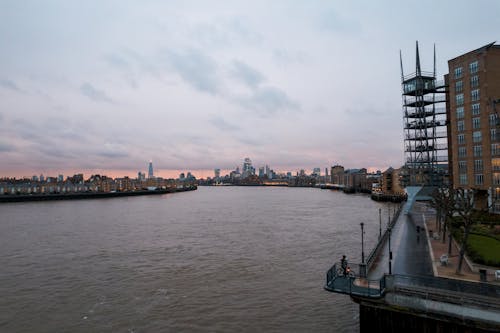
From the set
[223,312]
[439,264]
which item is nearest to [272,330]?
[223,312]

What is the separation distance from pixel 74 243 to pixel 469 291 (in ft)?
176

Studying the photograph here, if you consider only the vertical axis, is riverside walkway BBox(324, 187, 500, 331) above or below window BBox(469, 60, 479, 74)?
below

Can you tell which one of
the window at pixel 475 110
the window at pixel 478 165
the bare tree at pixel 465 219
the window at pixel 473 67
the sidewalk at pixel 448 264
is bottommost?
the sidewalk at pixel 448 264

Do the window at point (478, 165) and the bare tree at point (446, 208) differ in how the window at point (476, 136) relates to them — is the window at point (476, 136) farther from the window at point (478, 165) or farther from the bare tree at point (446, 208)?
the bare tree at point (446, 208)

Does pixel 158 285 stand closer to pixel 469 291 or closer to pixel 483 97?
pixel 469 291

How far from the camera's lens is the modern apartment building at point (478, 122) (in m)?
60.3

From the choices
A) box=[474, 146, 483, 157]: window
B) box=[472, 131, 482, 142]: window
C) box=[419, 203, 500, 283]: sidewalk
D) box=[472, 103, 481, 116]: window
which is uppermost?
box=[472, 103, 481, 116]: window

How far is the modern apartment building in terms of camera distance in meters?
60.3

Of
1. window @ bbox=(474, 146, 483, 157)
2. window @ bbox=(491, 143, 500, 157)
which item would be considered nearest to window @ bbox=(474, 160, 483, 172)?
window @ bbox=(474, 146, 483, 157)

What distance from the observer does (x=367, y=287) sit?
823 inches

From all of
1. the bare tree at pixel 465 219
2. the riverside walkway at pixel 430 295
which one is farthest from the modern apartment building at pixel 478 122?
the riverside walkway at pixel 430 295

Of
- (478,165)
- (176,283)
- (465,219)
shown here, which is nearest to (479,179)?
(478,165)

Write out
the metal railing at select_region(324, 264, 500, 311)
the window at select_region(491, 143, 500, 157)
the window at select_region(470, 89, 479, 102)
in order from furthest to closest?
the window at select_region(470, 89, 479, 102) → the window at select_region(491, 143, 500, 157) → the metal railing at select_region(324, 264, 500, 311)

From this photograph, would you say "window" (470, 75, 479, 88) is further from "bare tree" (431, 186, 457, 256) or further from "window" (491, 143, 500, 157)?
"bare tree" (431, 186, 457, 256)
